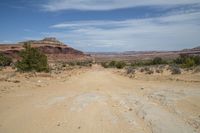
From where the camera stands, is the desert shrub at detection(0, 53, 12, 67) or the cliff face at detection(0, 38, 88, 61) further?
the cliff face at detection(0, 38, 88, 61)

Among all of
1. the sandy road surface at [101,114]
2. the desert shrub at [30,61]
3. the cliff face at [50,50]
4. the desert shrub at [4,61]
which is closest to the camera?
the sandy road surface at [101,114]

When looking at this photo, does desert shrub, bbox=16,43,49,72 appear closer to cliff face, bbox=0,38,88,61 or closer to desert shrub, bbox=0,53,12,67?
desert shrub, bbox=0,53,12,67

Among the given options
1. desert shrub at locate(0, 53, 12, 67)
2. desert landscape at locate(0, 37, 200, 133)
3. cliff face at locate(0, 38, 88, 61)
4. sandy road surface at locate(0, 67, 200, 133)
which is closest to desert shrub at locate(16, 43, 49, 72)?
desert landscape at locate(0, 37, 200, 133)

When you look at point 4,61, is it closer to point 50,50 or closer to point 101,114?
point 50,50

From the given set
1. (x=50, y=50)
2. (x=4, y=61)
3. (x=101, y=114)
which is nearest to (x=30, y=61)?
(x=101, y=114)

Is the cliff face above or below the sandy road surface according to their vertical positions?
above

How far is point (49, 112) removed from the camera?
13.4 meters

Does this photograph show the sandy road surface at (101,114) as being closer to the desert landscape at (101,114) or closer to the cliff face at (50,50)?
the desert landscape at (101,114)

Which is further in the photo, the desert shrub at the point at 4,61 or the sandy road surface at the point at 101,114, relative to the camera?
the desert shrub at the point at 4,61

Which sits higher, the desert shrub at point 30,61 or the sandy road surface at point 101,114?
the desert shrub at point 30,61

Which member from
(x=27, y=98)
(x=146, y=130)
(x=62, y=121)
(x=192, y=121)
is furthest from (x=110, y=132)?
(x=27, y=98)

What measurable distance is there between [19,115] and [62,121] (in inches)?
97.6

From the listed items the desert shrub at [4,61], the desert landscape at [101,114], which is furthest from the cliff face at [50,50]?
the desert landscape at [101,114]

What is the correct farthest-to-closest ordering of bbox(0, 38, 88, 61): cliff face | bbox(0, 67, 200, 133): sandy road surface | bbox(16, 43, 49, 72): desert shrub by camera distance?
1. bbox(0, 38, 88, 61): cliff face
2. bbox(16, 43, 49, 72): desert shrub
3. bbox(0, 67, 200, 133): sandy road surface
